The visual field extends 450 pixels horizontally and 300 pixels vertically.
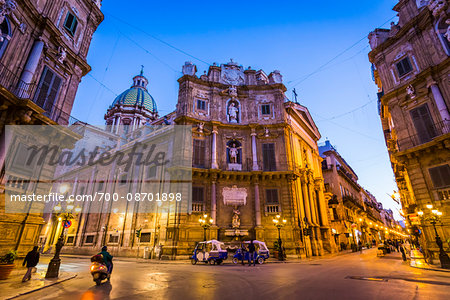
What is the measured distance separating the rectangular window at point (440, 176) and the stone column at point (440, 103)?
2.26 meters

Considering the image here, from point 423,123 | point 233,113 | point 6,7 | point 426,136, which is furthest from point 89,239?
point 423,123

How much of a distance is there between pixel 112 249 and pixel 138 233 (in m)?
5.24

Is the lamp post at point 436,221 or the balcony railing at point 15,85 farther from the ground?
the balcony railing at point 15,85

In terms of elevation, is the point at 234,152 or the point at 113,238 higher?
the point at 234,152

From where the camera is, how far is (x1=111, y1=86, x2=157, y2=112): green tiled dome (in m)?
56.3

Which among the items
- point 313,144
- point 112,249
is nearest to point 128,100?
point 112,249

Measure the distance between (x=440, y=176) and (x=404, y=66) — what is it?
28.9 feet

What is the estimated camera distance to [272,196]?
76.6 feet

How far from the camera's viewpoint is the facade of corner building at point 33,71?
33.1ft

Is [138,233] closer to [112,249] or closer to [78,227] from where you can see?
[112,249]

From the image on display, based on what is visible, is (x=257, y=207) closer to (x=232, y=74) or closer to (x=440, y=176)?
(x=440, y=176)

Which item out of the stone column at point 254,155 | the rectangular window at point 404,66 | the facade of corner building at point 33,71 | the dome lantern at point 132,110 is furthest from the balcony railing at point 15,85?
the dome lantern at point 132,110

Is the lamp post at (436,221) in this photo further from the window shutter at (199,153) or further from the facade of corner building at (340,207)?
the facade of corner building at (340,207)

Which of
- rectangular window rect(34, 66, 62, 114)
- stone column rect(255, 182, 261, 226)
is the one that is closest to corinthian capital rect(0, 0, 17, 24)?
rectangular window rect(34, 66, 62, 114)
